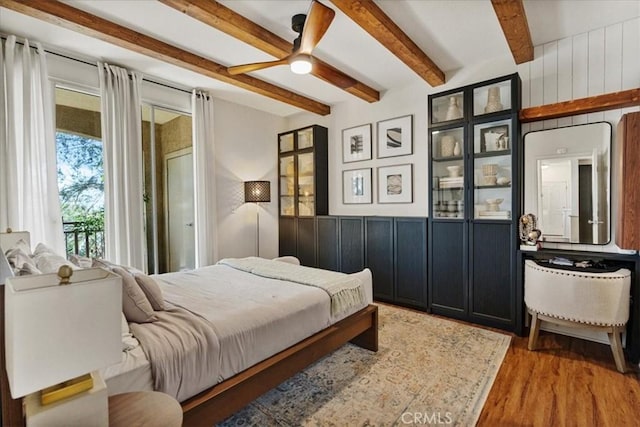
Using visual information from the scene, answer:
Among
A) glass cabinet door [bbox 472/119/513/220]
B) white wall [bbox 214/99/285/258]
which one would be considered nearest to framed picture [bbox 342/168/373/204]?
white wall [bbox 214/99/285/258]

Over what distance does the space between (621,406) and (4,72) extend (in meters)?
5.27

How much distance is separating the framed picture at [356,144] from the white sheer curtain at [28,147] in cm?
343

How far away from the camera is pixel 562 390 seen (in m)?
2.13

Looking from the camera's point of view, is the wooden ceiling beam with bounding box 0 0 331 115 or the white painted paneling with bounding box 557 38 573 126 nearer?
the wooden ceiling beam with bounding box 0 0 331 115

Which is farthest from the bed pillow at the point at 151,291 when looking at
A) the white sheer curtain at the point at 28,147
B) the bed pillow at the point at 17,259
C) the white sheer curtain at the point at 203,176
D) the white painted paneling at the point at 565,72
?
the white painted paneling at the point at 565,72

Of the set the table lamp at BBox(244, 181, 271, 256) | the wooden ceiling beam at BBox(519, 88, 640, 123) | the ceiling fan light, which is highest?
the ceiling fan light

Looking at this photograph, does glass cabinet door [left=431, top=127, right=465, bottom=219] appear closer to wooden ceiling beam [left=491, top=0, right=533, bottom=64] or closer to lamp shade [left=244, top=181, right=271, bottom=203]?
wooden ceiling beam [left=491, top=0, right=533, bottom=64]

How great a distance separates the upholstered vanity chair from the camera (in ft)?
7.70

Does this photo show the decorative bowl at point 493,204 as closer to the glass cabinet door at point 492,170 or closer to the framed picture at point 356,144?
the glass cabinet door at point 492,170

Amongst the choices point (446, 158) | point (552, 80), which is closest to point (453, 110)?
point (446, 158)

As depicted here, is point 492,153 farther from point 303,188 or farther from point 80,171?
point 80,171

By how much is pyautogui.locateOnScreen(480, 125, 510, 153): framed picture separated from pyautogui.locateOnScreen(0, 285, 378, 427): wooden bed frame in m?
2.28

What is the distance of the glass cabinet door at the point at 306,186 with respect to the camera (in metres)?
4.85

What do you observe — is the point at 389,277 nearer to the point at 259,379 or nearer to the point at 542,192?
the point at 542,192
